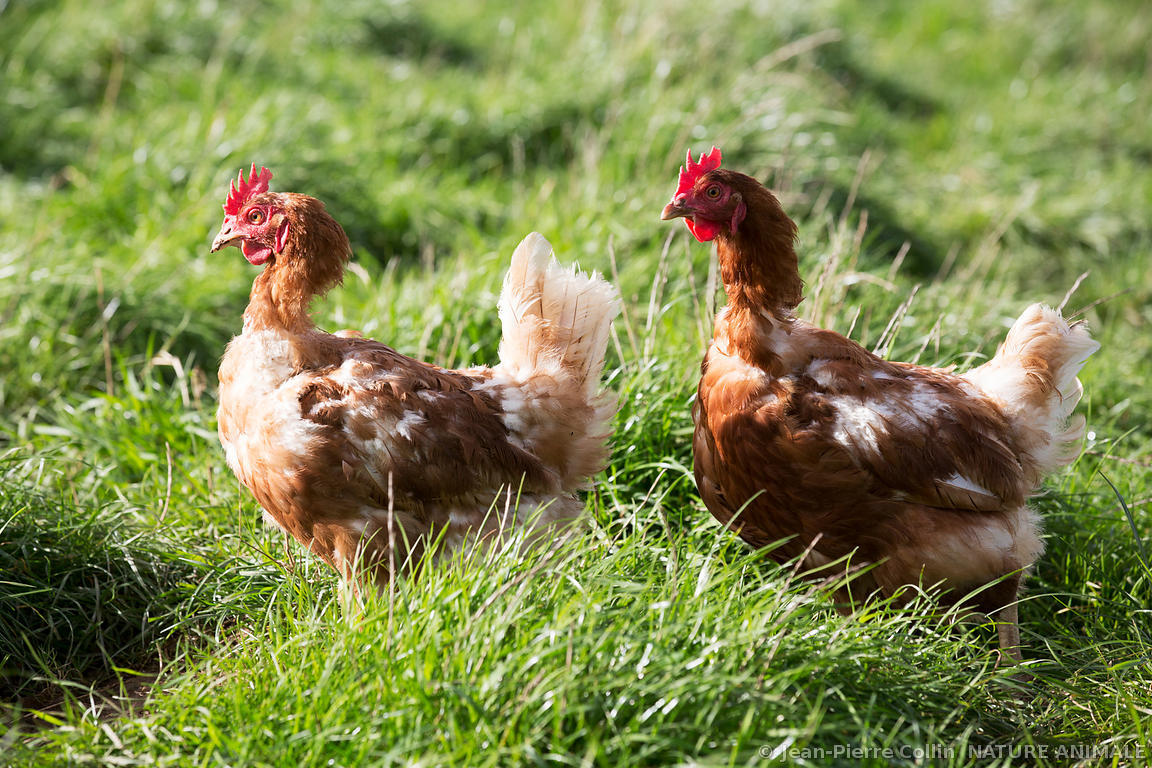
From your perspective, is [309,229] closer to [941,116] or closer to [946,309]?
[946,309]

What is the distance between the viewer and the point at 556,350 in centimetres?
344

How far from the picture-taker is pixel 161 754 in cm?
254

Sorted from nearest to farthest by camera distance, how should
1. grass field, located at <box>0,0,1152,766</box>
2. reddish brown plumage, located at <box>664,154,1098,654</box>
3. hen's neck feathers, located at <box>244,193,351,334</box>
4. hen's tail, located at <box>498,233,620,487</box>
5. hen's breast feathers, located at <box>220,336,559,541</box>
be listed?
grass field, located at <box>0,0,1152,766</box> < hen's breast feathers, located at <box>220,336,559,541</box> < hen's neck feathers, located at <box>244,193,351,334</box> < reddish brown plumage, located at <box>664,154,1098,654</box> < hen's tail, located at <box>498,233,620,487</box>

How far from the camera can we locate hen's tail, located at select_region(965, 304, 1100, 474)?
3447 mm

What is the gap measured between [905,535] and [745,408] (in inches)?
27.4

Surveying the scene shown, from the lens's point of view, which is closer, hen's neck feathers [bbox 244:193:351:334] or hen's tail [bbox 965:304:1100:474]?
hen's neck feathers [bbox 244:193:351:334]

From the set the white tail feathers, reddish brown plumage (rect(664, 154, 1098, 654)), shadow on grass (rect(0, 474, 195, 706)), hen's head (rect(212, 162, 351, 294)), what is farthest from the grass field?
hen's head (rect(212, 162, 351, 294))

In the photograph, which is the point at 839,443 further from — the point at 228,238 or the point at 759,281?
the point at 228,238

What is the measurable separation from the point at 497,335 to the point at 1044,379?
2.34 metres

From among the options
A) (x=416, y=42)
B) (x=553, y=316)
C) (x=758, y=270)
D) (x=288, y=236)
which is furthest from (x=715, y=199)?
(x=416, y=42)

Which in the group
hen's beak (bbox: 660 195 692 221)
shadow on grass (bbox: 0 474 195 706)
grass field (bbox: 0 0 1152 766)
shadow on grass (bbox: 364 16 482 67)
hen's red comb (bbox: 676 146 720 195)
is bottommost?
shadow on grass (bbox: 0 474 195 706)

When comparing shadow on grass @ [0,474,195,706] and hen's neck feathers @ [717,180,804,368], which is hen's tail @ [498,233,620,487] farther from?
shadow on grass @ [0,474,195,706]

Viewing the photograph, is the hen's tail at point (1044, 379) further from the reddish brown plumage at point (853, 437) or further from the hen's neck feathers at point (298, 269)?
the hen's neck feathers at point (298, 269)

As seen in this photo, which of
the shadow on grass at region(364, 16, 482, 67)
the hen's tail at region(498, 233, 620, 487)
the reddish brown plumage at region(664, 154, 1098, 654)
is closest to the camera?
the reddish brown plumage at region(664, 154, 1098, 654)
